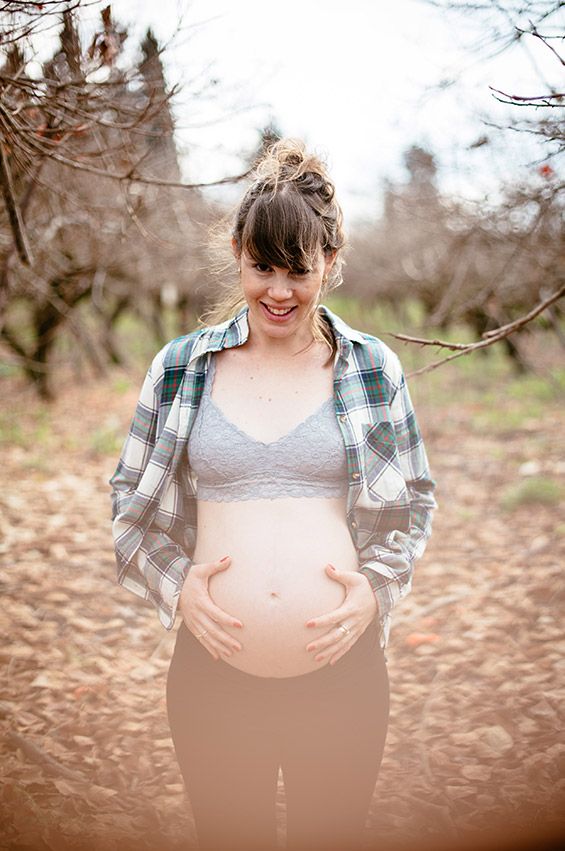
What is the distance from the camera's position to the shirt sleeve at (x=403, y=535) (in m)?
1.74

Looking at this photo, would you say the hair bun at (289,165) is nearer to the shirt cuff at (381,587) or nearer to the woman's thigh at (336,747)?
the shirt cuff at (381,587)

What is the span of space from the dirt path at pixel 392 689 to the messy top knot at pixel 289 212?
1983 millimetres

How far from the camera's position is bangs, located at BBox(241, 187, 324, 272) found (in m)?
1.60

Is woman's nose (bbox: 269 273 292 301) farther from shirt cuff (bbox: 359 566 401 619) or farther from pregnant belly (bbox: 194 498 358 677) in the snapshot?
shirt cuff (bbox: 359 566 401 619)

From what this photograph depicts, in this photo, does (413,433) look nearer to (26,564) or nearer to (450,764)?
(450,764)

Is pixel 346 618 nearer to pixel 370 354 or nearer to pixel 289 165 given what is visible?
pixel 370 354

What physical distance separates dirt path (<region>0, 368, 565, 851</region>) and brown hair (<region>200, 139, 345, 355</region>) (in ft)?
6.51

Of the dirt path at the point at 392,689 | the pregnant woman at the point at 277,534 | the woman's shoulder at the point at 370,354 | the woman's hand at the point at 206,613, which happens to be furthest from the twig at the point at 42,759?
the woman's shoulder at the point at 370,354

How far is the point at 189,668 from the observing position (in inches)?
68.9

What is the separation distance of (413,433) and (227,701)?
0.84 metres

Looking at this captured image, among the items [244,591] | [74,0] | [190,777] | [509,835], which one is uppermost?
[74,0]

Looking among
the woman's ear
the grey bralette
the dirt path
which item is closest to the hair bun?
the woman's ear

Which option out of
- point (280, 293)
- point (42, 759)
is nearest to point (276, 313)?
point (280, 293)

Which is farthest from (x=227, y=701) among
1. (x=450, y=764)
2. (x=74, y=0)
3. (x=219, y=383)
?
(x=74, y=0)
